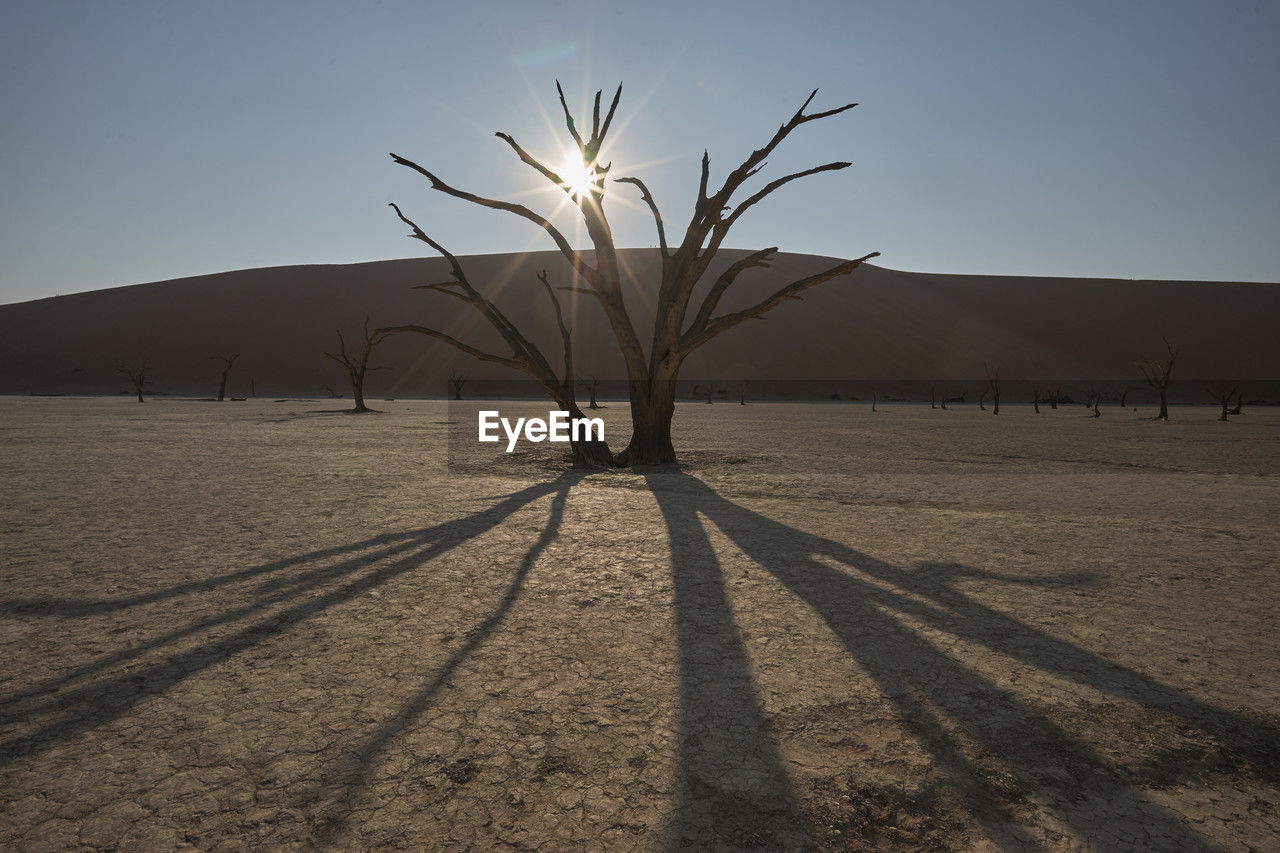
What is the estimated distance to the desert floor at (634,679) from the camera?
5.37 feet

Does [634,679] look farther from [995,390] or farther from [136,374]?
[136,374]

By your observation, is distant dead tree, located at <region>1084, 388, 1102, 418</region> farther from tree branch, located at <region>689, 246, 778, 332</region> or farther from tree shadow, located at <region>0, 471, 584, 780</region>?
tree shadow, located at <region>0, 471, 584, 780</region>

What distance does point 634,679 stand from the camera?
238 centimetres

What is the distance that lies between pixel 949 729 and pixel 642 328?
204ft

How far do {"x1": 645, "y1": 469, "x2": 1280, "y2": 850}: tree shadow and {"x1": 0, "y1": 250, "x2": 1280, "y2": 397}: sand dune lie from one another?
54614 mm

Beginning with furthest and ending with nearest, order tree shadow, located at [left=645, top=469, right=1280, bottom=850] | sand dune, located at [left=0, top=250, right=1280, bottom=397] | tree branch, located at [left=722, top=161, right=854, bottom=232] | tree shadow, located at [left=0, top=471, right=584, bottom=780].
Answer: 1. sand dune, located at [left=0, top=250, right=1280, bottom=397]
2. tree branch, located at [left=722, top=161, right=854, bottom=232]
3. tree shadow, located at [left=0, top=471, right=584, bottom=780]
4. tree shadow, located at [left=645, top=469, right=1280, bottom=850]

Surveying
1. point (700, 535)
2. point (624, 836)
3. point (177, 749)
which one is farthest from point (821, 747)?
point (700, 535)

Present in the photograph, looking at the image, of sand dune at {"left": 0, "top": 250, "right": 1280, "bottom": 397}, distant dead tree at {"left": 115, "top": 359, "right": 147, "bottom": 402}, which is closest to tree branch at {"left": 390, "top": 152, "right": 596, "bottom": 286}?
distant dead tree at {"left": 115, "top": 359, "right": 147, "bottom": 402}

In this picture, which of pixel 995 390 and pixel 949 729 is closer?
pixel 949 729

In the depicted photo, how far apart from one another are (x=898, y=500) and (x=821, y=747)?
4.71 meters

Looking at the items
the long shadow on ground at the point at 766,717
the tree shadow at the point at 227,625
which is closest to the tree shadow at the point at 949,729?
the long shadow on ground at the point at 766,717

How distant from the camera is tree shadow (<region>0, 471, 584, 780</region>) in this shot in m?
2.05

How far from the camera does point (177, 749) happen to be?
191 cm

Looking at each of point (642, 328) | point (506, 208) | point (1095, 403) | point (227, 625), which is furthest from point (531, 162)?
point (642, 328)
